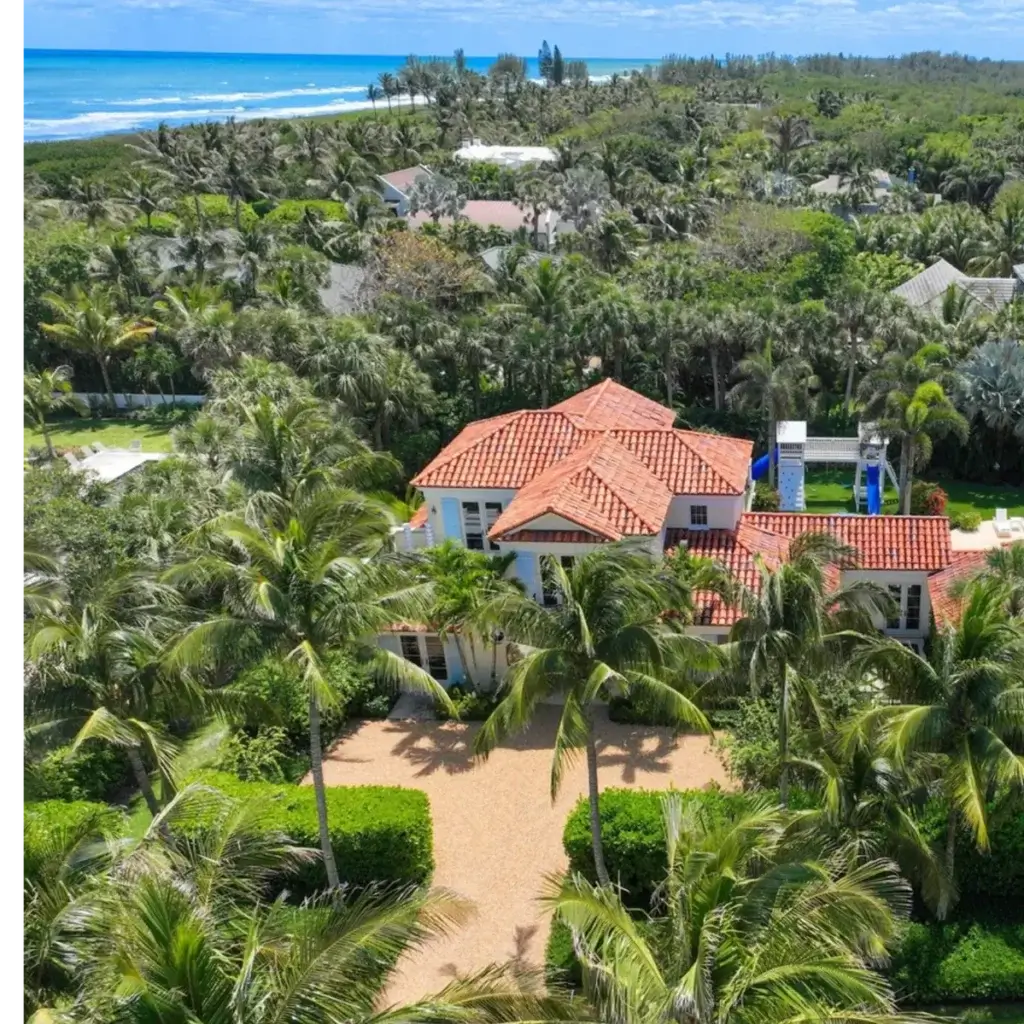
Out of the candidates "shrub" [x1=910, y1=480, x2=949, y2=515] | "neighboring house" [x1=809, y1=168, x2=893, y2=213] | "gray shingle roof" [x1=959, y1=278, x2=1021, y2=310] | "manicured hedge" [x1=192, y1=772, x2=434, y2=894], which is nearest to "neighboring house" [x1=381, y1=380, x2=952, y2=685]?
"manicured hedge" [x1=192, y1=772, x2=434, y2=894]

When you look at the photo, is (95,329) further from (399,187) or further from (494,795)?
(399,187)

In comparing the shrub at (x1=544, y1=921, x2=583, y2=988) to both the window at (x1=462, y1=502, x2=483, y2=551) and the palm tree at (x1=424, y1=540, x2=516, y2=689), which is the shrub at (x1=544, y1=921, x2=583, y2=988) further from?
the window at (x1=462, y1=502, x2=483, y2=551)

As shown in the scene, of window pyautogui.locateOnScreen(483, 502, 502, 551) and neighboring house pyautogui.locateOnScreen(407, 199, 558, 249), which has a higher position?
neighboring house pyautogui.locateOnScreen(407, 199, 558, 249)

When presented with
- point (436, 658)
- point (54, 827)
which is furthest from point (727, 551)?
point (54, 827)

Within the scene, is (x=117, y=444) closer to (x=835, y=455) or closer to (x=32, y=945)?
(x=835, y=455)

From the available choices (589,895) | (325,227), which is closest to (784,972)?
(589,895)
